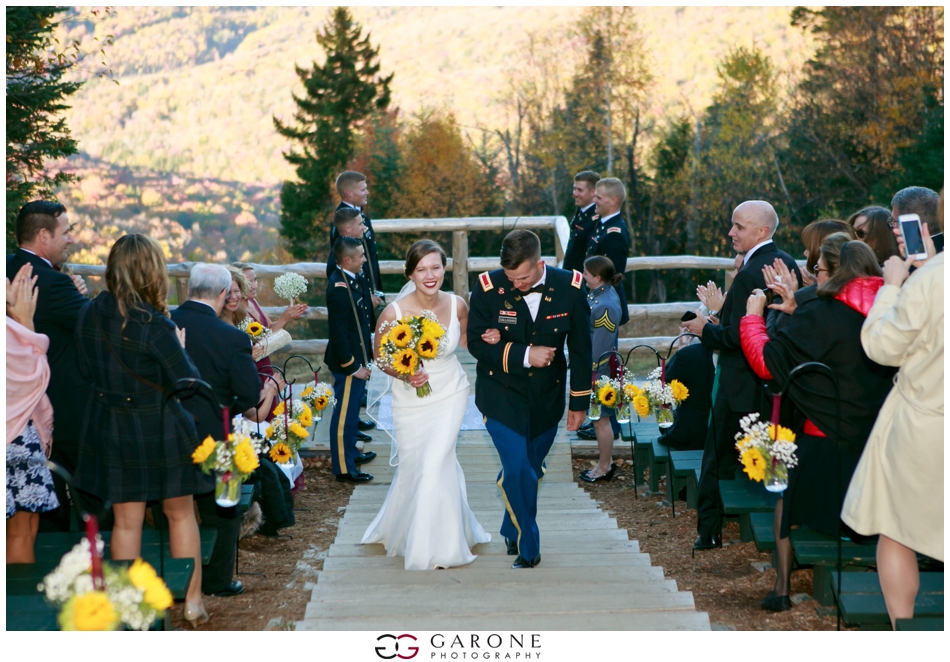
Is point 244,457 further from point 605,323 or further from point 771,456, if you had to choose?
point 605,323

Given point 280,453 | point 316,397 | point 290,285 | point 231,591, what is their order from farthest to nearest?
point 290,285 < point 316,397 < point 280,453 < point 231,591

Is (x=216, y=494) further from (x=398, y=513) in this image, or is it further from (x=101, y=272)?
(x=101, y=272)

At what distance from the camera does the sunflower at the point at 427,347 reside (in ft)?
14.6

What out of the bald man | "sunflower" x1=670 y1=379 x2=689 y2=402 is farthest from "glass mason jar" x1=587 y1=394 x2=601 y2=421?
the bald man

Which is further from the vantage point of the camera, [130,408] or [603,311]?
[603,311]

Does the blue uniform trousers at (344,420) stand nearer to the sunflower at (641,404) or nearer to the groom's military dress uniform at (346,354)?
the groom's military dress uniform at (346,354)

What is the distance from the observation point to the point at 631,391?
5965mm

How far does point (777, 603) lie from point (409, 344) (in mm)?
2075

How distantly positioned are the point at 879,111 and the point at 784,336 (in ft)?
74.0

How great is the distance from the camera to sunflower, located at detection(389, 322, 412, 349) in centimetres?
444

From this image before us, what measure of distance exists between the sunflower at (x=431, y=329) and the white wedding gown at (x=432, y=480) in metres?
0.17

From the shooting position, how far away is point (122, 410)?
11.7 ft

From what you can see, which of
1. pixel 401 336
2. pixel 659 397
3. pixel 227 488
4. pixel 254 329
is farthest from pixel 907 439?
pixel 254 329

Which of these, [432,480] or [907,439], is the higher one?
[907,439]
